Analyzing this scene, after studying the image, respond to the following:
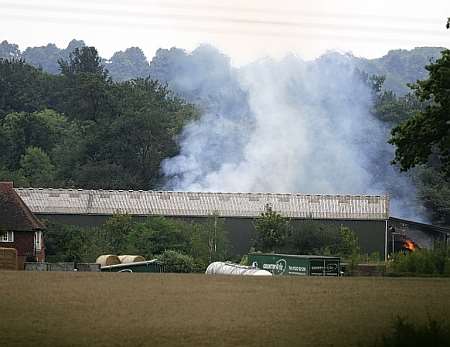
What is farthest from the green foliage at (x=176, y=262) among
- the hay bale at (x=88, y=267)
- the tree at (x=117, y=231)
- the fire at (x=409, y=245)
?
the fire at (x=409, y=245)

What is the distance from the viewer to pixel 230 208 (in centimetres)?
11669

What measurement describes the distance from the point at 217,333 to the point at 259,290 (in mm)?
19973

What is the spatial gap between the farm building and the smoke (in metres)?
16.7

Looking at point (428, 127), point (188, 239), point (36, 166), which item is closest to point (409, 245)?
point (188, 239)

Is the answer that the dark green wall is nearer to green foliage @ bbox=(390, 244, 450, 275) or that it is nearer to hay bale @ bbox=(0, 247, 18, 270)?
green foliage @ bbox=(390, 244, 450, 275)

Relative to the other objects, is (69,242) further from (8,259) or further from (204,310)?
(204,310)

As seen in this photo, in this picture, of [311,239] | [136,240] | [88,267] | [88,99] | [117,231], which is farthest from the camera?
[88,99]

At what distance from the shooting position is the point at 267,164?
137 m

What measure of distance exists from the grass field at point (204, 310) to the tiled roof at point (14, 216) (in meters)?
34.0

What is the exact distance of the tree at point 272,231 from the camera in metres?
109

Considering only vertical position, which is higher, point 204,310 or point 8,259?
point 8,259

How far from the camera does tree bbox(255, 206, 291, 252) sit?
358 ft

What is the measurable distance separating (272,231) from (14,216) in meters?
23.8

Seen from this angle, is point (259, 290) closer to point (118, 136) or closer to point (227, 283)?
point (227, 283)
